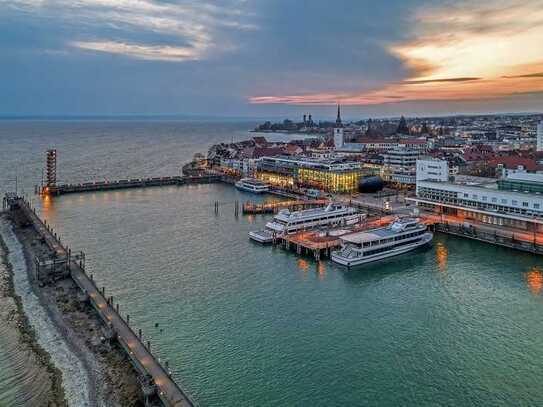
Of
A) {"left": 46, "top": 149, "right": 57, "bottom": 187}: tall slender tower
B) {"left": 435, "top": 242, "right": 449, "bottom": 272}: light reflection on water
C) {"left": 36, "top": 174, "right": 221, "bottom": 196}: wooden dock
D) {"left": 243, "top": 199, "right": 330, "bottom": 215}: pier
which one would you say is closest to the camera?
{"left": 435, "top": 242, "right": 449, "bottom": 272}: light reflection on water

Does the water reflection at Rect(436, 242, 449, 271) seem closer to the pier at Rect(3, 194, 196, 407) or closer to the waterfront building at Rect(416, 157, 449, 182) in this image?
the waterfront building at Rect(416, 157, 449, 182)

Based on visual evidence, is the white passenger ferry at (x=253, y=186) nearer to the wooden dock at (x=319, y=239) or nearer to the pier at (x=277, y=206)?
the pier at (x=277, y=206)

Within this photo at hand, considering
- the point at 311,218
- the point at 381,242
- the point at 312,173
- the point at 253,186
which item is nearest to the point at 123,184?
the point at 253,186

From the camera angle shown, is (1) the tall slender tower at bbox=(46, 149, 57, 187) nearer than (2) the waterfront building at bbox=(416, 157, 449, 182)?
No

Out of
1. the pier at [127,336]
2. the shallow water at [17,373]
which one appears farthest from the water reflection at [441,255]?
the shallow water at [17,373]

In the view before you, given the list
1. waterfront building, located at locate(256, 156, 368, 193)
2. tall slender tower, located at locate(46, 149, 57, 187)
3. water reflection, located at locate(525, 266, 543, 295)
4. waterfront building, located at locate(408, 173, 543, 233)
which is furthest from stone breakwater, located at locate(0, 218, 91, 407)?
waterfront building, located at locate(256, 156, 368, 193)

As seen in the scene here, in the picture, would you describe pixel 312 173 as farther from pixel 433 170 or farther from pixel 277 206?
pixel 433 170
